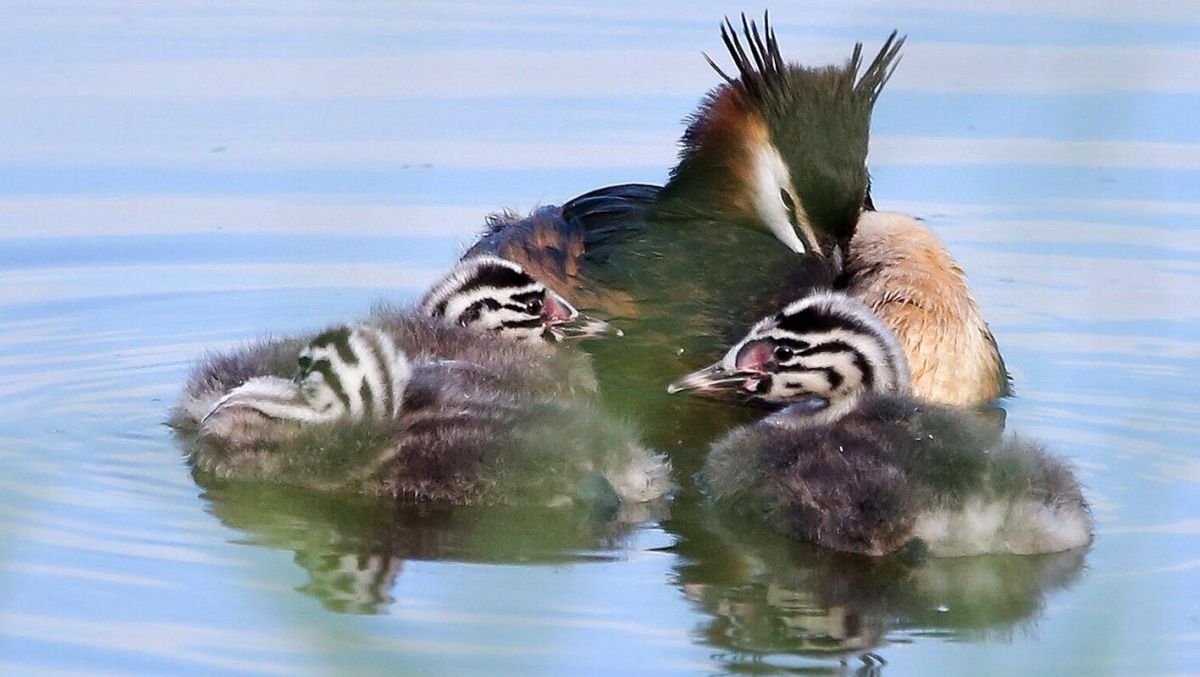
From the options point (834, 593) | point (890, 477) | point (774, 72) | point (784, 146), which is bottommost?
point (834, 593)

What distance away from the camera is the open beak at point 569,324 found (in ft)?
23.4

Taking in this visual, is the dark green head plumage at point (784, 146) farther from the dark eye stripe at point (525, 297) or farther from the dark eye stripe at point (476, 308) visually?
the dark eye stripe at point (476, 308)

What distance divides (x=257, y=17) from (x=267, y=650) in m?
7.18

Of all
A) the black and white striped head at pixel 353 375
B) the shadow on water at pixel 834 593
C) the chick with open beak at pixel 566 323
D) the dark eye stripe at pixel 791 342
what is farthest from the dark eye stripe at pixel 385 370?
the dark eye stripe at pixel 791 342

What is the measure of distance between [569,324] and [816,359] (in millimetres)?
980

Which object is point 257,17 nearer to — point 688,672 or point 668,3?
point 668,3

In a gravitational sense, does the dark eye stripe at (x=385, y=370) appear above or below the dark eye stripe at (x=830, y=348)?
below

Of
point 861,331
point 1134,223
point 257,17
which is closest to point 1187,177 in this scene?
point 1134,223

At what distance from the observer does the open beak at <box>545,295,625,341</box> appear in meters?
7.14

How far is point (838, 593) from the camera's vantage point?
5480 millimetres

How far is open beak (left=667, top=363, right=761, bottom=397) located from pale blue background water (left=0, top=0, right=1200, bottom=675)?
0.74 m

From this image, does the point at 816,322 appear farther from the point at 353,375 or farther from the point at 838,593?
the point at 353,375

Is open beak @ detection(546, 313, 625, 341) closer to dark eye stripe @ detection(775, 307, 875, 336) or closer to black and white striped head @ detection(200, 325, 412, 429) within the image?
dark eye stripe @ detection(775, 307, 875, 336)

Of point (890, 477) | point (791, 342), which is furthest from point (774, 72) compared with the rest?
point (890, 477)
